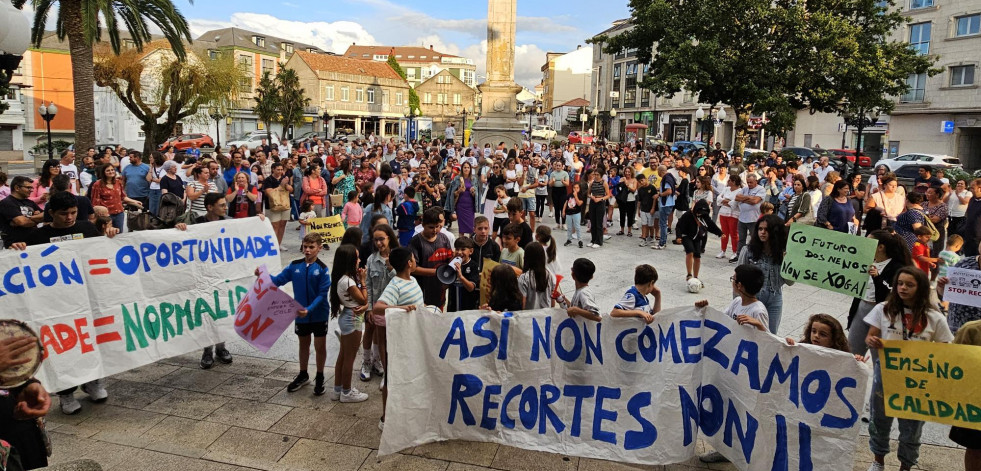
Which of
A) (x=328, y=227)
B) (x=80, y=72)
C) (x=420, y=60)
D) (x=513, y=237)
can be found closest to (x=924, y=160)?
(x=328, y=227)

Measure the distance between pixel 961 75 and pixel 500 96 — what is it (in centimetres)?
2872

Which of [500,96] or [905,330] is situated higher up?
[500,96]

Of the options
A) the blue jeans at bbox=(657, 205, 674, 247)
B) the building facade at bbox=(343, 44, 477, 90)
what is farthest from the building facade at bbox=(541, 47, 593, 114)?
the blue jeans at bbox=(657, 205, 674, 247)

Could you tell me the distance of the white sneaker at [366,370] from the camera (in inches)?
248

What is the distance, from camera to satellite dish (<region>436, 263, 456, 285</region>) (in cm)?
591

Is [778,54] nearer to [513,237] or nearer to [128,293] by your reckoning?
[513,237]

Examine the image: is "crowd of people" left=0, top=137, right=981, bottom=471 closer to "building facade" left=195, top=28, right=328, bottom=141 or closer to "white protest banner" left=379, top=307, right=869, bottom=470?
"white protest banner" left=379, top=307, right=869, bottom=470

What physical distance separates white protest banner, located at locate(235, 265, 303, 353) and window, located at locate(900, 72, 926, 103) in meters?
43.8

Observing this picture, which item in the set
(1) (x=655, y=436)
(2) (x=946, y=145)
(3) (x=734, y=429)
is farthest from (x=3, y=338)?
(2) (x=946, y=145)

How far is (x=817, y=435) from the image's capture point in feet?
13.4

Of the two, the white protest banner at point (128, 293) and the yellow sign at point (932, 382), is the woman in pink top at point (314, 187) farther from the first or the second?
the yellow sign at point (932, 382)

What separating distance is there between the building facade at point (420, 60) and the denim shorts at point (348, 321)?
12189 centimetres

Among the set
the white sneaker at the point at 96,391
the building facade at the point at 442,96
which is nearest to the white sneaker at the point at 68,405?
the white sneaker at the point at 96,391

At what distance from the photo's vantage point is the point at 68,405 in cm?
545
